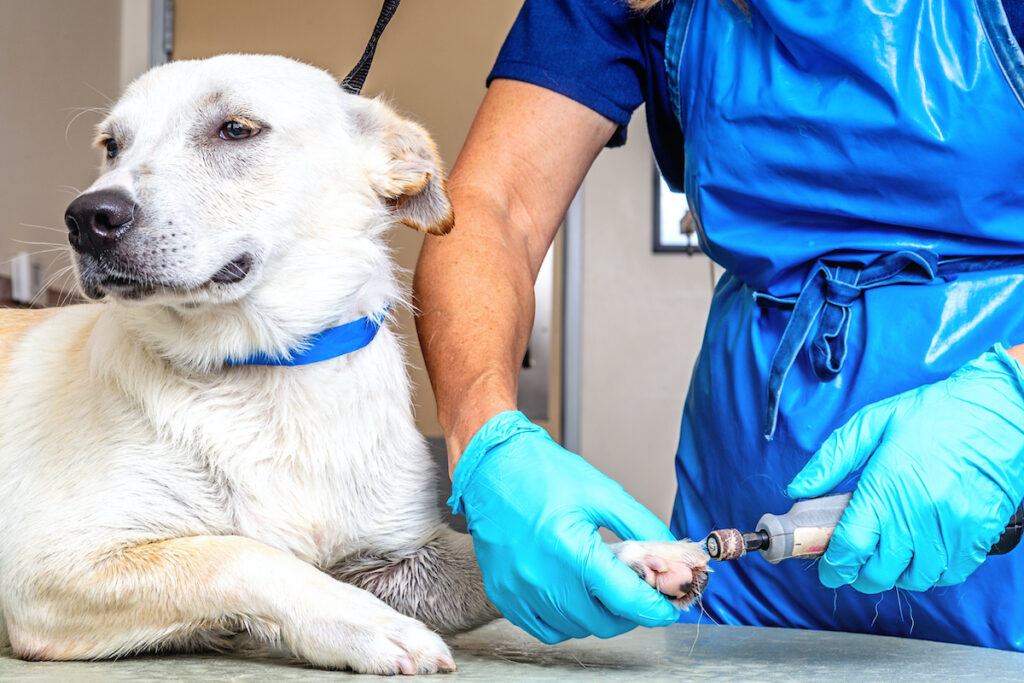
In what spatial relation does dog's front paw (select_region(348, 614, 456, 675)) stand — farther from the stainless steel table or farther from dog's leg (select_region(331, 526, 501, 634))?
dog's leg (select_region(331, 526, 501, 634))

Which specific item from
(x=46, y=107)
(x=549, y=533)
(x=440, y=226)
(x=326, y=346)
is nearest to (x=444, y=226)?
(x=440, y=226)

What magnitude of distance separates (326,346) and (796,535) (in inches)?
20.4

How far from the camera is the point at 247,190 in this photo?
998 mm

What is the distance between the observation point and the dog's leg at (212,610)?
728 millimetres

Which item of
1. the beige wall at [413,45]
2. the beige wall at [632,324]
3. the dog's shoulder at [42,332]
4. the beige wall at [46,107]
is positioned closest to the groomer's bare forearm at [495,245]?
the dog's shoulder at [42,332]

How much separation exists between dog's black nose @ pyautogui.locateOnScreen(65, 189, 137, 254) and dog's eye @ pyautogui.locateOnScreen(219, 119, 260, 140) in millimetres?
189

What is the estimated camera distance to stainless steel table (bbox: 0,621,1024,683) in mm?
676

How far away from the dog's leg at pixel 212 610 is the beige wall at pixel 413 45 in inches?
101

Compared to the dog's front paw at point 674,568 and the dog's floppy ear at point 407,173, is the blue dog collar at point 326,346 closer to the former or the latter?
the dog's floppy ear at point 407,173

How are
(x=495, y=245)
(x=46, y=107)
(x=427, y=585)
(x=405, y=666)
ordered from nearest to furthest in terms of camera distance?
1. (x=405, y=666)
2. (x=427, y=585)
3. (x=495, y=245)
4. (x=46, y=107)

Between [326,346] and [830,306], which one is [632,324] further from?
[326,346]

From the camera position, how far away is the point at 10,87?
241 cm

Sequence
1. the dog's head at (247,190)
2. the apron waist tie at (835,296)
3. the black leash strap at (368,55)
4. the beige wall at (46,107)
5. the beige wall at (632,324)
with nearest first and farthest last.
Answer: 1. the dog's head at (247,190)
2. the apron waist tie at (835,296)
3. the black leash strap at (368,55)
4. the beige wall at (46,107)
5. the beige wall at (632,324)

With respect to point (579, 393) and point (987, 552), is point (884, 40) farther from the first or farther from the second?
point (579, 393)
